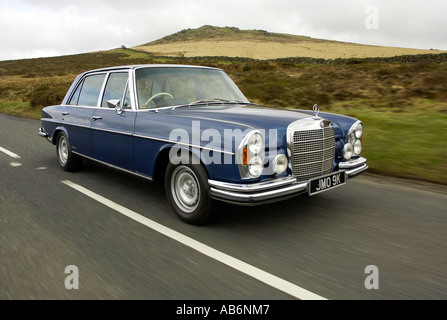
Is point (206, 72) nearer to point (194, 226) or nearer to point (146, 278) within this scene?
point (194, 226)

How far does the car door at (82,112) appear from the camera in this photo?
536cm

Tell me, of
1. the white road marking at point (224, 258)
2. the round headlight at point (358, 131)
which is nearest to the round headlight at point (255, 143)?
the white road marking at point (224, 258)

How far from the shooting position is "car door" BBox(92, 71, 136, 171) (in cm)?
448

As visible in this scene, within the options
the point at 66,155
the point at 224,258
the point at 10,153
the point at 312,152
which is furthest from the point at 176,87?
the point at 10,153

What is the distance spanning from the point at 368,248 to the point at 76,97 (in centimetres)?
484

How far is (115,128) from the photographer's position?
4676 mm

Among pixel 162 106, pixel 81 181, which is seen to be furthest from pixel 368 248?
pixel 81 181

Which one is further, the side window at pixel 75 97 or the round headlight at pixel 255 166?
the side window at pixel 75 97

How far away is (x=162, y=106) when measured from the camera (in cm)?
Result: 446

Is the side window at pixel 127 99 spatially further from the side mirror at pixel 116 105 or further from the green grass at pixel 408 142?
the green grass at pixel 408 142

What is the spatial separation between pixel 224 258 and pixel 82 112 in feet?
11.7

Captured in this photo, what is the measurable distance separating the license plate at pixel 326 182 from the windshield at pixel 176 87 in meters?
1.73

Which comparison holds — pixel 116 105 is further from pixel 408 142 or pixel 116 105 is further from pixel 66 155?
pixel 408 142

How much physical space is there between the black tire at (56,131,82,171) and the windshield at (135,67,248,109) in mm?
2075
